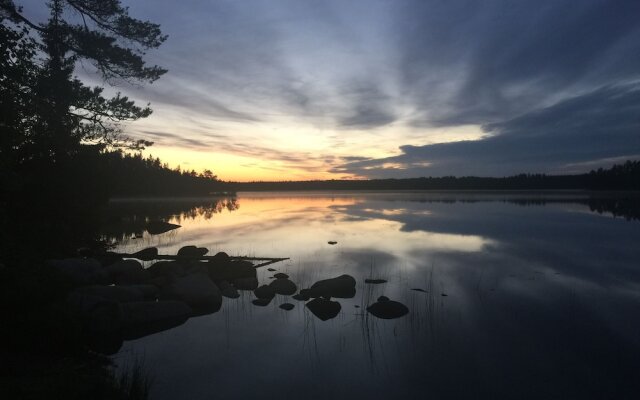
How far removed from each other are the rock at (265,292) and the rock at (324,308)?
1910mm

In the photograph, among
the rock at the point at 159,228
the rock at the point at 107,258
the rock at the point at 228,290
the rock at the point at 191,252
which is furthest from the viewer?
the rock at the point at 159,228

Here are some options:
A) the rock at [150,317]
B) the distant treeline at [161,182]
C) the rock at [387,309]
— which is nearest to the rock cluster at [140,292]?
the rock at [150,317]

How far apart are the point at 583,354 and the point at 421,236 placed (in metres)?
22.3

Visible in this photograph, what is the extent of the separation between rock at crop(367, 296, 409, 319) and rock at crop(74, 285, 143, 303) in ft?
26.3

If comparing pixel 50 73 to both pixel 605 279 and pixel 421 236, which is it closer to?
pixel 421 236

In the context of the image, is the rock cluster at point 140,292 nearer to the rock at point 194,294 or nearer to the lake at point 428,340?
the rock at point 194,294

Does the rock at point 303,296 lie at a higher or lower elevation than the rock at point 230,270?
lower

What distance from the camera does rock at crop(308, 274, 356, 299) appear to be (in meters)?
14.3

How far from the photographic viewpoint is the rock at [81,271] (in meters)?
12.7

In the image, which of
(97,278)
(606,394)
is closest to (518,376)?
(606,394)

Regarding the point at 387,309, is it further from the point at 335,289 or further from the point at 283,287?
the point at 283,287

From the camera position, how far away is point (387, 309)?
40.3 ft

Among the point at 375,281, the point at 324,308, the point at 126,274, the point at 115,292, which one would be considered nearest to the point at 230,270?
the point at 126,274

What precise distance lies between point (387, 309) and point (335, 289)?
2.78 metres
